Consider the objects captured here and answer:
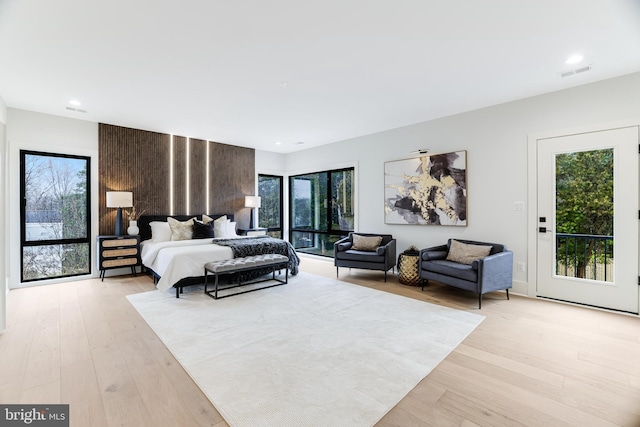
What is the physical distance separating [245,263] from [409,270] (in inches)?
101

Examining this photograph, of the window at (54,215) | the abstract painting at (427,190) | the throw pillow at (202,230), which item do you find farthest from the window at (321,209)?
the window at (54,215)

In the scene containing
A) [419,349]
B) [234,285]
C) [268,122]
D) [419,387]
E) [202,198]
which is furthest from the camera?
[202,198]

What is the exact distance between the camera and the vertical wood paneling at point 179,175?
230 inches

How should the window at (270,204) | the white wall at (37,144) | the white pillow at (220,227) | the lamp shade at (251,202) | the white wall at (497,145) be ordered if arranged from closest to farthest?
1. the white wall at (497,145)
2. the white wall at (37,144)
3. the white pillow at (220,227)
4. the lamp shade at (251,202)
5. the window at (270,204)

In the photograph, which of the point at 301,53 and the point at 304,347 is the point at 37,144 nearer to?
the point at 301,53

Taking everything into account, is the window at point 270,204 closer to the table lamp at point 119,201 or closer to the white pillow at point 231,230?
the white pillow at point 231,230

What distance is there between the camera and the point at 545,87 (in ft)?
11.6

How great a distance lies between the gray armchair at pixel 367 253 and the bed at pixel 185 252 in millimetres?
867

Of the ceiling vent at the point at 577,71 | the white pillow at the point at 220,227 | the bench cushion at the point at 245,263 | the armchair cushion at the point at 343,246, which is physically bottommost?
the bench cushion at the point at 245,263

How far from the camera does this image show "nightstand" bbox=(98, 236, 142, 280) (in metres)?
4.71

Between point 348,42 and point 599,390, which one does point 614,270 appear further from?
point 348,42

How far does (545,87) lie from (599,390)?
3.33m

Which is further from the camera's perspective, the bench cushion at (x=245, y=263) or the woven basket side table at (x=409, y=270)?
the woven basket side table at (x=409, y=270)

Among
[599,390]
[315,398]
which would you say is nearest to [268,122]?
[315,398]
